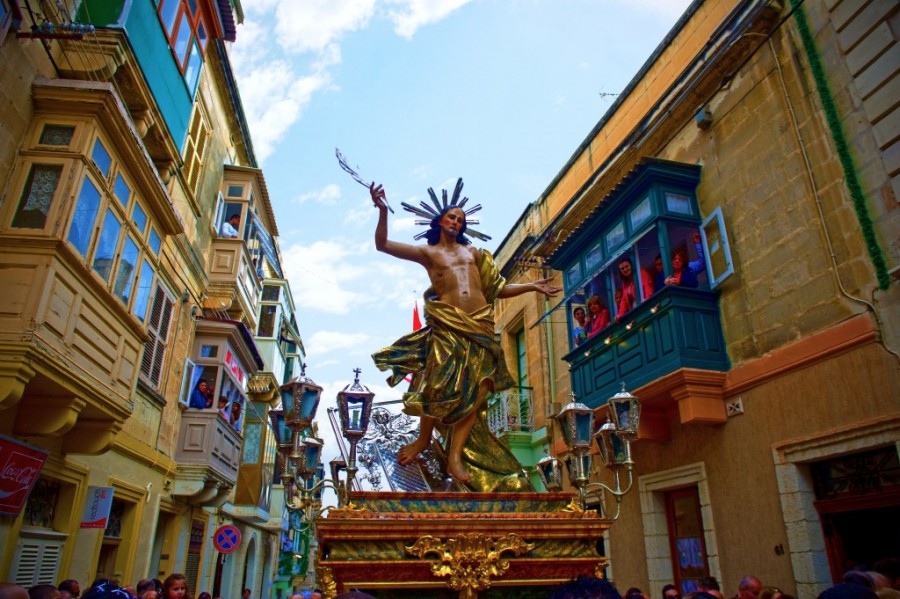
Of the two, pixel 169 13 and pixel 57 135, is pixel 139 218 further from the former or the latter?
pixel 169 13

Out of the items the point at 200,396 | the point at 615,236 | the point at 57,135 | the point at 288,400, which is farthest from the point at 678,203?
the point at 200,396

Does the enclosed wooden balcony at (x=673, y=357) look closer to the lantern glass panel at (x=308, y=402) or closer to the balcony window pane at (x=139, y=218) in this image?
the lantern glass panel at (x=308, y=402)

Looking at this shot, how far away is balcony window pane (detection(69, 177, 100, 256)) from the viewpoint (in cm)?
721

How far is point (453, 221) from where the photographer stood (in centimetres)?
534

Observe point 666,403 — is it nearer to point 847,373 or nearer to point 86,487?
point 847,373

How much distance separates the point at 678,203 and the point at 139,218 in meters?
8.08

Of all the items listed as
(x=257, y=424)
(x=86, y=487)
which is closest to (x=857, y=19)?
(x=86, y=487)

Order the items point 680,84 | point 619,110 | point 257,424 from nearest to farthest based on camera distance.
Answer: point 680,84 < point 619,110 < point 257,424

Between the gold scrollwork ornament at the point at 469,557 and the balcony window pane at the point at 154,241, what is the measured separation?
786 cm

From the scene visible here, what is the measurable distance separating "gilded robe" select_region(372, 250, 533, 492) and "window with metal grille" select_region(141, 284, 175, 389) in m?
8.29

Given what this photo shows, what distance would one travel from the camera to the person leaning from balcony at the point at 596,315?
36.7 ft

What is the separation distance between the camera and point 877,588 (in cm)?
377

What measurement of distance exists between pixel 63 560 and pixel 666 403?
8.76 metres

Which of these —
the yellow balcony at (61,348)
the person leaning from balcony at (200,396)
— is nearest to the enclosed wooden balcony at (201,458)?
the person leaning from balcony at (200,396)
